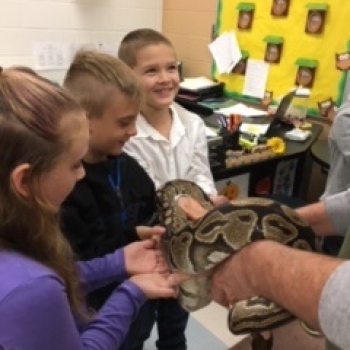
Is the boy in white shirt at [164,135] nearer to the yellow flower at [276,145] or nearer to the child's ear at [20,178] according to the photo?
the yellow flower at [276,145]

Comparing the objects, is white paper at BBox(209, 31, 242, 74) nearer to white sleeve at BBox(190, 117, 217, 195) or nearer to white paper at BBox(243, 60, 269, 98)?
white paper at BBox(243, 60, 269, 98)

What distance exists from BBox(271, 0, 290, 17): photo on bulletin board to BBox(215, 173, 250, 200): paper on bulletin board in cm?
124

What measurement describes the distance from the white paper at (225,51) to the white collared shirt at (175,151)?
1.56 m

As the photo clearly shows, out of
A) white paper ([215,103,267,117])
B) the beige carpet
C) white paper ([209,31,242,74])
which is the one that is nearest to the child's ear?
the beige carpet

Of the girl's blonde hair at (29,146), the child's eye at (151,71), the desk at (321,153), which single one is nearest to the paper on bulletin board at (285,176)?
the desk at (321,153)

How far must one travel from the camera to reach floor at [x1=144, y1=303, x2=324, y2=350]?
2.05m

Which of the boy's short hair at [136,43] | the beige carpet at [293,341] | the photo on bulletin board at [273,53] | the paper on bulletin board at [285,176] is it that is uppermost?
the boy's short hair at [136,43]

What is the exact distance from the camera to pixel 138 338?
160cm

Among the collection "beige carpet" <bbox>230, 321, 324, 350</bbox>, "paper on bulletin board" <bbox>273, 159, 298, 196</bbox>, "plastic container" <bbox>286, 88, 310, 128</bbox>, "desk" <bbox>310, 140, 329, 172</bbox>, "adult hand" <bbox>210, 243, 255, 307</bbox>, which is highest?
"adult hand" <bbox>210, 243, 255, 307</bbox>

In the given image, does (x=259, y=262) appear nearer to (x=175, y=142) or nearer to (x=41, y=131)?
(x=41, y=131)

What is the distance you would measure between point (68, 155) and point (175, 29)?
296 centimetres

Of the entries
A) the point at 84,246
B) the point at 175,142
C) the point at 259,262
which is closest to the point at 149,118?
the point at 175,142

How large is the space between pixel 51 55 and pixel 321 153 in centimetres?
192

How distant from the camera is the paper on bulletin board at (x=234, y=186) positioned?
221 centimetres
